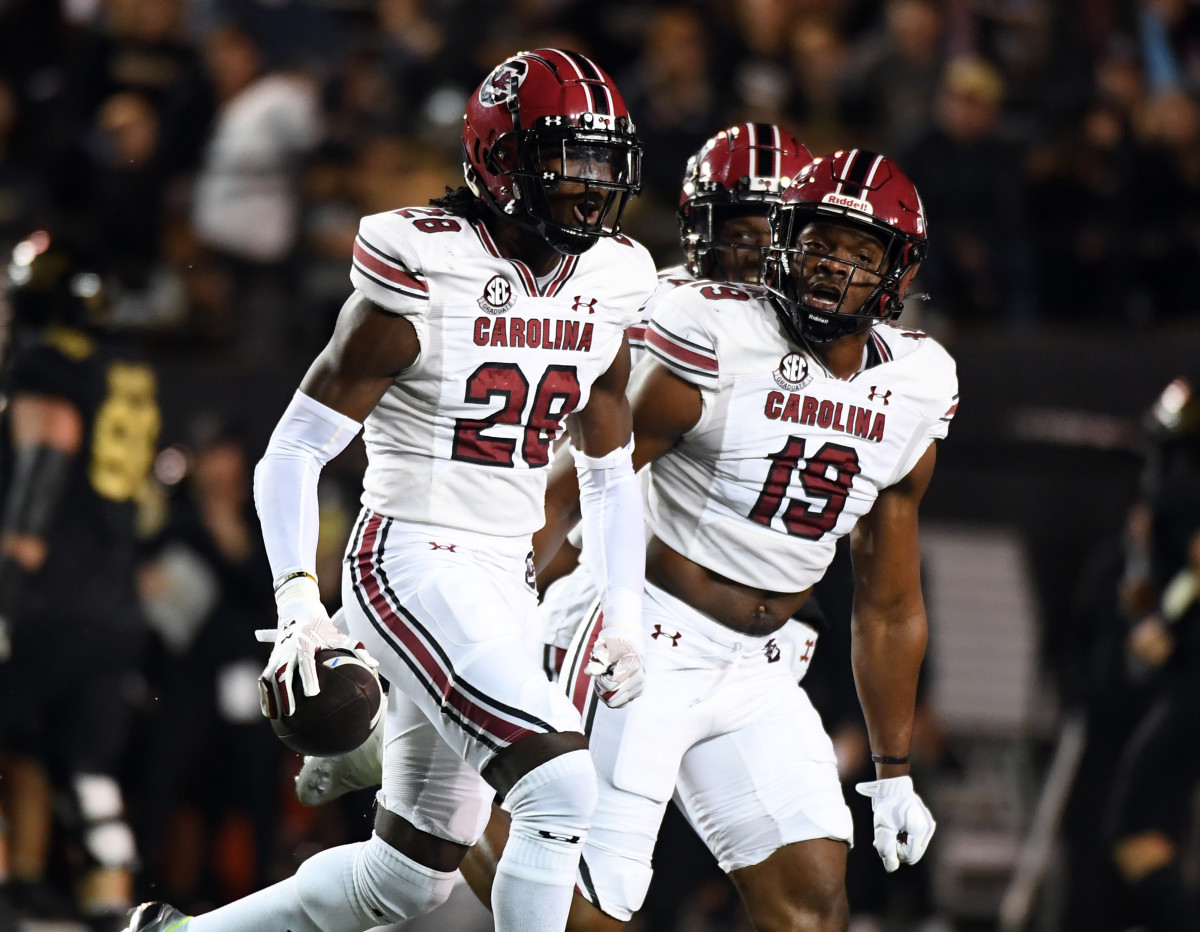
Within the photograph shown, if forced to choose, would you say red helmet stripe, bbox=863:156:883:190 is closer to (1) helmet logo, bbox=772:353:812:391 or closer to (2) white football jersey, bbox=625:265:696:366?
(1) helmet logo, bbox=772:353:812:391

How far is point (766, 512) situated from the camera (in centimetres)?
433

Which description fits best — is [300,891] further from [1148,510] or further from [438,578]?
[1148,510]

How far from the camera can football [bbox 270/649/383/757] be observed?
356cm

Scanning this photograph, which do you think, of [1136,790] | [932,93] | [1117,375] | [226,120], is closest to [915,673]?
[1136,790]

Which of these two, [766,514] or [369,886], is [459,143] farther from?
[369,886]

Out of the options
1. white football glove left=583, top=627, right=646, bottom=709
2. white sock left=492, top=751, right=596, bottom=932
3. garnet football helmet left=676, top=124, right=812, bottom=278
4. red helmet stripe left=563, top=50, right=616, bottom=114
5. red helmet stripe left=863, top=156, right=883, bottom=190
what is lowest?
white sock left=492, top=751, right=596, bottom=932

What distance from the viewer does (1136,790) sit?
6.44m

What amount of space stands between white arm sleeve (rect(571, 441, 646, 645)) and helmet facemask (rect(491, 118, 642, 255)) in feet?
1.61

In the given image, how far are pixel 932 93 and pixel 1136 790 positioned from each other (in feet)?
13.4

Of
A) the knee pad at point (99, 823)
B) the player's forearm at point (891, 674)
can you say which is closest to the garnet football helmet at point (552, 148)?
the player's forearm at point (891, 674)

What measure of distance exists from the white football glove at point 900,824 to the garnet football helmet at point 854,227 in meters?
1.12

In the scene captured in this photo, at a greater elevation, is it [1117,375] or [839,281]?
[839,281]

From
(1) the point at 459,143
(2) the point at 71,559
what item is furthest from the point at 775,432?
(1) the point at 459,143

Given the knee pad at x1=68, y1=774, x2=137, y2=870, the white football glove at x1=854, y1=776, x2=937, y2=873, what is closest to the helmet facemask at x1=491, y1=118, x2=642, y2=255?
the white football glove at x1=854, y1=776, x2=937, y2=873
